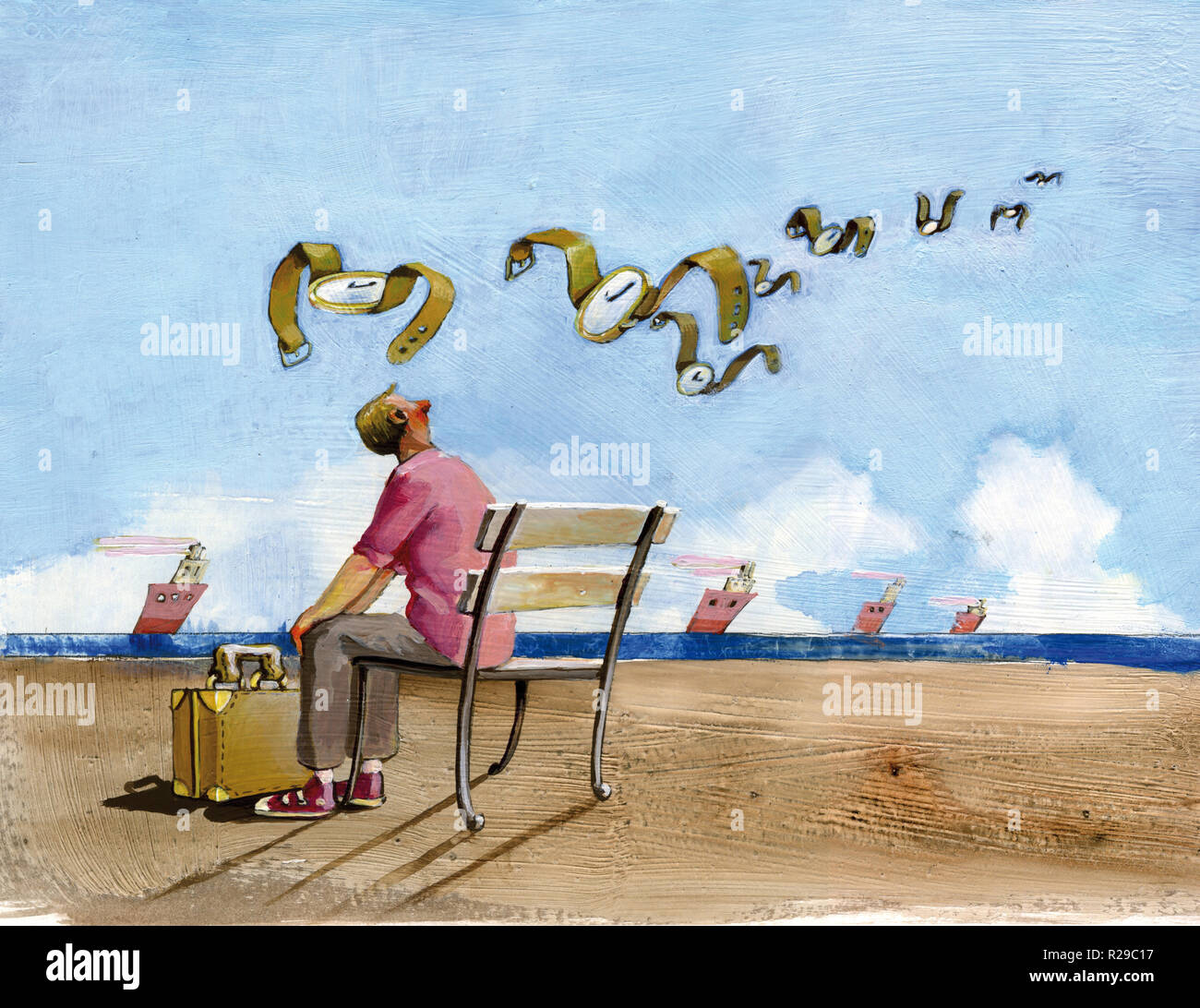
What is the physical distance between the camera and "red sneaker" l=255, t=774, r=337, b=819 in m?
2.82

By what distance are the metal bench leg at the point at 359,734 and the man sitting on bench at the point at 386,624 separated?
0.02 m

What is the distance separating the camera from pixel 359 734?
275 cm

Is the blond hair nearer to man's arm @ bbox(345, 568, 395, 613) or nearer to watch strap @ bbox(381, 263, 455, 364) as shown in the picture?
watch strap @ bbox(381, 263, 455, 364)

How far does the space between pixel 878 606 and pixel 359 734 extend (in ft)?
5.39

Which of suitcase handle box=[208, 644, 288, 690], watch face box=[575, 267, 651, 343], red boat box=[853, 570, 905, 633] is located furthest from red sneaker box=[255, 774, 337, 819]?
red boat box=[853, 570, 905, 633]

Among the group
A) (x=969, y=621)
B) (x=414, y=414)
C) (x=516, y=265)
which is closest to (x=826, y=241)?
(x=516, y=265)

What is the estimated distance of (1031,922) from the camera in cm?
285

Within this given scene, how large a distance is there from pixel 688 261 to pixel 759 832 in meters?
1.80

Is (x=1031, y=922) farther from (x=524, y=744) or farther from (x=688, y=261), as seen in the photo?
(x=688, y=261)

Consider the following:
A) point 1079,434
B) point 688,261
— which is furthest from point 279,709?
point 1079,434

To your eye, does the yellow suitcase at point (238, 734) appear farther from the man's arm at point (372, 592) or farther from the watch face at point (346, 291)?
the watch face at point (346, 291)

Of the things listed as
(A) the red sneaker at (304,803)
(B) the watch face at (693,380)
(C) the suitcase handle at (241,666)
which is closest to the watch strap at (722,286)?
(B) the watch face at (693,380)

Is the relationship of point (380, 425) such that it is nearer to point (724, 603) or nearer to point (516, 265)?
point (516, 265)

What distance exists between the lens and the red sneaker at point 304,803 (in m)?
2.82
